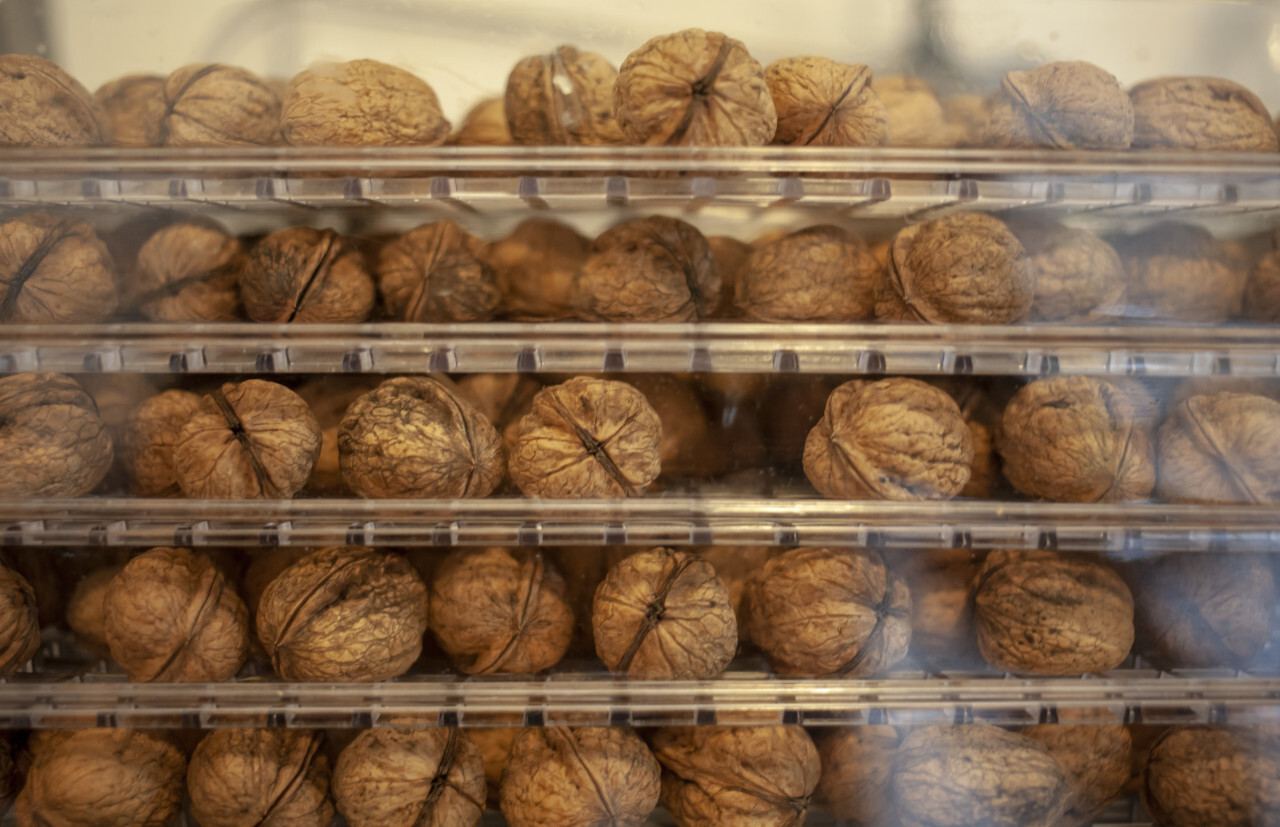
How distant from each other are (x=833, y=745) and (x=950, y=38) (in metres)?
1.85

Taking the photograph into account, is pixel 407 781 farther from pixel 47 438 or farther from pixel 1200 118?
pixel 1200 118

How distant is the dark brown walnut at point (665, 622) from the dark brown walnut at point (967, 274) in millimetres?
766

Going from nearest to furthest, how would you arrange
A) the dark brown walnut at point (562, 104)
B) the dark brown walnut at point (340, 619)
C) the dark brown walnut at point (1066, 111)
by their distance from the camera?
1. the dark brown walnut at point (340, 619)
2. the dark brown walnut at point (1066, 111)
3. the dark brown walnut at point (562, 104)

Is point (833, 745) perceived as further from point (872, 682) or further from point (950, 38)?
point (950, 38)

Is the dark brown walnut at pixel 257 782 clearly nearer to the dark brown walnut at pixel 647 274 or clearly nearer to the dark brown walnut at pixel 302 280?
the dark brown walnut at pixel 302 280

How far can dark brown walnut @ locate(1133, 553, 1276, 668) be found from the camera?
1629 mm

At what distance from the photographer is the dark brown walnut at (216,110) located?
160 centimetres

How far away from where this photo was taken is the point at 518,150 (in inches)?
57.1

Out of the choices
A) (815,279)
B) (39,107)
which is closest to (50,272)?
(39,107)

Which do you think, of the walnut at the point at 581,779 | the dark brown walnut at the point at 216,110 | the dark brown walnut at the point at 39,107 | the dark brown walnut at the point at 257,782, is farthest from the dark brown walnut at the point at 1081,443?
the dark brown walnut at the point at 39,107

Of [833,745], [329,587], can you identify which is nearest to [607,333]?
[329,587]

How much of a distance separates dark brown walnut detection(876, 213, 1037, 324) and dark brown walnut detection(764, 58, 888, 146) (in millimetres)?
264

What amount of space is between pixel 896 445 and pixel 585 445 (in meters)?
0.64

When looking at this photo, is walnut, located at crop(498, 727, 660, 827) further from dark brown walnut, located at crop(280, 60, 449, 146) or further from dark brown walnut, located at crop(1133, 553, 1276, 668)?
dark brown walnut, located at crop(280, 60, 449, 146)
